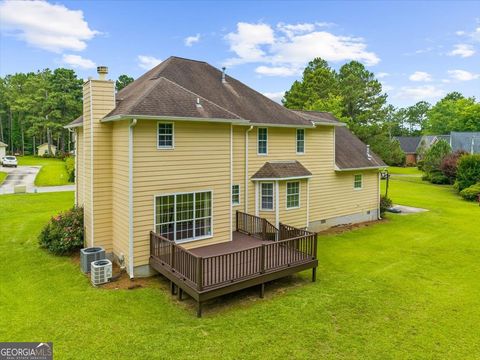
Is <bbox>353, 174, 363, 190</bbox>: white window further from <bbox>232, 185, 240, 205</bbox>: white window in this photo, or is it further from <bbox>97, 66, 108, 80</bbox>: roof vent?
<bbox>97, 66, 108, 80</bbox>: roof vent

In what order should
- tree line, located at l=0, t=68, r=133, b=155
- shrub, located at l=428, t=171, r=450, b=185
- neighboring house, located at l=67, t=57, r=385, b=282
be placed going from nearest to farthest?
neighboring house, located at l=67, t=57, r=385, b=282 < shrub, located at l=428, t=171, r=450, b=185 < tree line, located at l=0, t=68, r=133, b=155

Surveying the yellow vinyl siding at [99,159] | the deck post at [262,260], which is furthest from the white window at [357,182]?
the yellow vinyl siding at [99,159]

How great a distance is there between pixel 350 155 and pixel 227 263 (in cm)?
1224

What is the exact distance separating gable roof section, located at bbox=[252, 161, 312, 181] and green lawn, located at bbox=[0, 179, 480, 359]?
3687 mm

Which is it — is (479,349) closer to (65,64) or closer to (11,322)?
(11,322)

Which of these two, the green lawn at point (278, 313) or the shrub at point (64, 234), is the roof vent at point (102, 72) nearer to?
the shrub at point (64, 234)

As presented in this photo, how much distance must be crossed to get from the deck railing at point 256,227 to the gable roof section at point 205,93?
13.8ft

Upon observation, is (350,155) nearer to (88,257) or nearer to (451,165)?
(88,257)

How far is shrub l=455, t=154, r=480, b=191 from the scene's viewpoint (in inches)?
1145

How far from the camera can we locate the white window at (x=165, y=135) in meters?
10.0

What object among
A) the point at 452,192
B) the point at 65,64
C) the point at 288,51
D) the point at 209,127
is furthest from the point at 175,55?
the point at 65,64

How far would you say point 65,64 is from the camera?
182 feet

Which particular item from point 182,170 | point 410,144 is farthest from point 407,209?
point 410,144

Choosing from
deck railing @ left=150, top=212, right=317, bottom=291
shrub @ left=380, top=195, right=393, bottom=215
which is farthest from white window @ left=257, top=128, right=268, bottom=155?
shrub @ left=380, top=195, right=393, bottom=215
